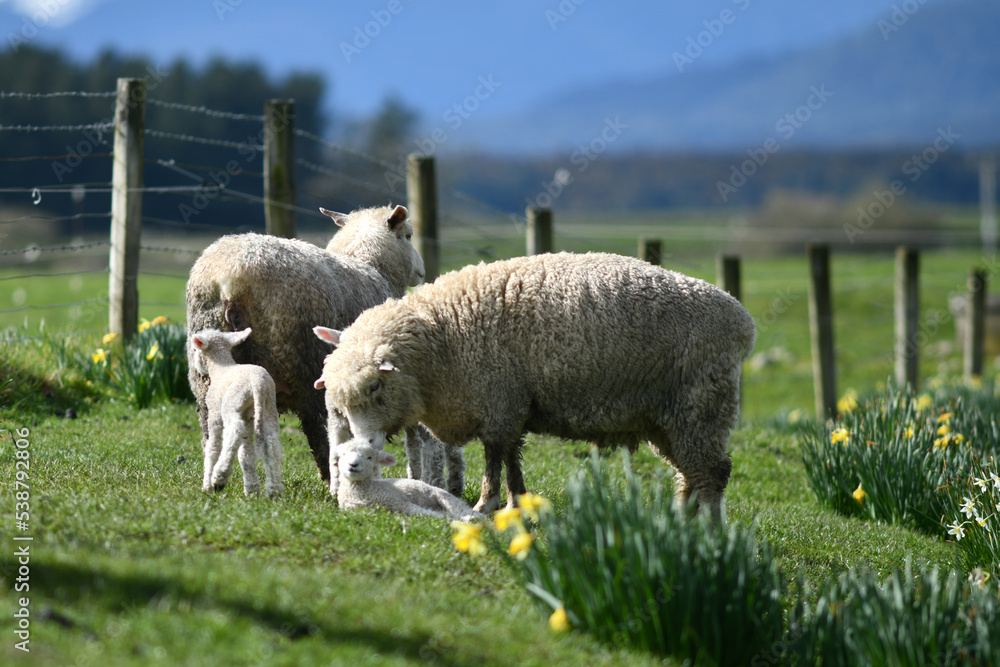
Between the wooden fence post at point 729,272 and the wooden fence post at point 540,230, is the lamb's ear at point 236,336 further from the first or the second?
the wooden fence post at point 729,272

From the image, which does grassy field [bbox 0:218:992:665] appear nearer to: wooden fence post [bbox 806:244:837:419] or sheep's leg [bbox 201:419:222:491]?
sheep's leg [bbox 201:419:222:491]

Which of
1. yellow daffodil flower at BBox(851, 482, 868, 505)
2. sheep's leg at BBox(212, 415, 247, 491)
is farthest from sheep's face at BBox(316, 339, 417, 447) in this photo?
yellow daffodil flower at BBox(851, 482, 868, 505)

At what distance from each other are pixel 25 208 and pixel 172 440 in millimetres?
37798

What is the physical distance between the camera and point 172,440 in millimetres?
6621

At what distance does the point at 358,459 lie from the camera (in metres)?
5.00

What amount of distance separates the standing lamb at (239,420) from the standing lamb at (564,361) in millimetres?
329

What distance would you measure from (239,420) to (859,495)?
4.24 metres

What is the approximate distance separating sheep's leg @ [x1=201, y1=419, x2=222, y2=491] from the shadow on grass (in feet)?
5.51

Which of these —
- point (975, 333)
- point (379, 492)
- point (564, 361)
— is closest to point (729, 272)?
point (975, 333)

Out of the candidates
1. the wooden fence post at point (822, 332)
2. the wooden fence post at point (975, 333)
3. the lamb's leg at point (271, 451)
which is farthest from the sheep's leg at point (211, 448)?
the wooden fence post at point (975, 333)

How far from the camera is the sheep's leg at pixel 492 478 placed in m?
5.32

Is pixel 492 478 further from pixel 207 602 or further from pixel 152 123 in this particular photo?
pixel 152 123

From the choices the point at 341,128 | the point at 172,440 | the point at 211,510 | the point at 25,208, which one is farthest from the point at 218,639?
the point at 341,128

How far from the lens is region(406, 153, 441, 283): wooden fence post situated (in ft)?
28.8
